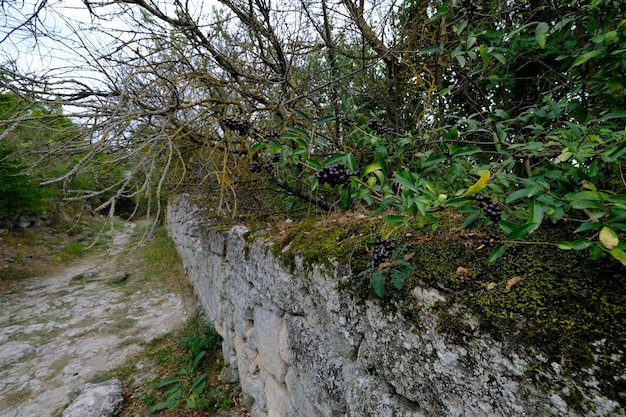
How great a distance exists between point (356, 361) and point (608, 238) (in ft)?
3.43

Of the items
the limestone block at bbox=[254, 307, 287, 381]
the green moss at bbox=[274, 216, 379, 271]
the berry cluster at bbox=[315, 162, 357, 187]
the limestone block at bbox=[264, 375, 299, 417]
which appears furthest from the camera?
the limestone block at bbox=[254, 307, 287, 381]

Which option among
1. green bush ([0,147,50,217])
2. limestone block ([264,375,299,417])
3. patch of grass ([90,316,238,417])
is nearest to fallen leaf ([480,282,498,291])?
limestone block ([264,375,299,417])

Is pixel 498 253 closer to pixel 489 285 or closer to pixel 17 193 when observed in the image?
pixel 489 285

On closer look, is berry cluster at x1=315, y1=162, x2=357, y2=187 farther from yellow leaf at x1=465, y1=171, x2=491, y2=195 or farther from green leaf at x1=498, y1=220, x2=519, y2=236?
green leaf at x1=498, y1=220, x2=519, y2=236

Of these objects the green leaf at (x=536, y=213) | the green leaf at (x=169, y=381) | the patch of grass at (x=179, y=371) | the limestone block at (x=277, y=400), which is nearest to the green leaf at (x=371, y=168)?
the green leaf at (x=536, y=213)

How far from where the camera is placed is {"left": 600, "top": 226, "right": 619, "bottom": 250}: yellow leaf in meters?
0.68

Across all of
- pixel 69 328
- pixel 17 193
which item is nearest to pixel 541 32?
pixel 69 328

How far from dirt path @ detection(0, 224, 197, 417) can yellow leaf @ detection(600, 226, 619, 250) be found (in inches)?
192

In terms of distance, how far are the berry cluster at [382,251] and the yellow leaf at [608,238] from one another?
0.64 meters

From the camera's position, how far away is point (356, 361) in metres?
1.32

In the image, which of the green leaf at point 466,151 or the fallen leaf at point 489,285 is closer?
the fallen leaf at point 489,285

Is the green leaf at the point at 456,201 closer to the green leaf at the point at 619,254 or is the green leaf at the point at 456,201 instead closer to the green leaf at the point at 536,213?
the green leaf at the point at 536,213

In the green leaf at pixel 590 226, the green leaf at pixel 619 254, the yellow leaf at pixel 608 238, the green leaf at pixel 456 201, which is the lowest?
the green leaf at pixel 619 254

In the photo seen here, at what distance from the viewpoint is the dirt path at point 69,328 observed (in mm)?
3537
